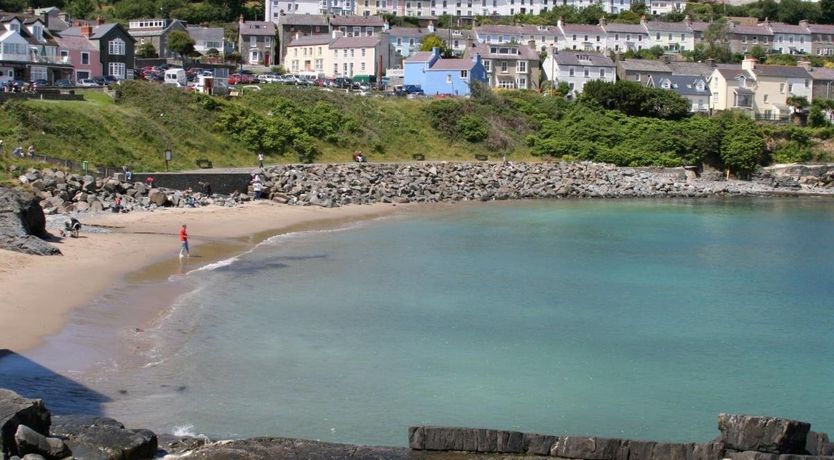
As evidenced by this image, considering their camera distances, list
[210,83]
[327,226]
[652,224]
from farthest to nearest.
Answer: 1. [210,83]
2. [652,224]
3. [327,226]

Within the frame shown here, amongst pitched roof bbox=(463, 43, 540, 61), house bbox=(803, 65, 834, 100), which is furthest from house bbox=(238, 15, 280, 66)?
house bbox=(803, 65, 834, 100)

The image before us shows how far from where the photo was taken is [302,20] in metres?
99.4

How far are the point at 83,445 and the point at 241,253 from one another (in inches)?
812

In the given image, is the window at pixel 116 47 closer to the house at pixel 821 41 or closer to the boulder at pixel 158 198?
the boulder at pixel 158 198

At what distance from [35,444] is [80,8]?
96955 mm

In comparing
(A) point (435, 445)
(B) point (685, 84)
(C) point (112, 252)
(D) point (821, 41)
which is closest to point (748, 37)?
(D) point (821, 41)

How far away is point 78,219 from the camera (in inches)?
1490

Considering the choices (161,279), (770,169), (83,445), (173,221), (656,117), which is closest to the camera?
(83,445)

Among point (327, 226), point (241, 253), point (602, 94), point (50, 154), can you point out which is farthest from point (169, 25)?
point (241, 253)

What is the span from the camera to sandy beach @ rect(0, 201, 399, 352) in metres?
Answer: 24.1

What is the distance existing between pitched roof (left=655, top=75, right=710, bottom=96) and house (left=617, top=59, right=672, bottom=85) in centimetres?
92

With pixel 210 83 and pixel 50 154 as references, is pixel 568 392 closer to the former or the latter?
pixel 50 154

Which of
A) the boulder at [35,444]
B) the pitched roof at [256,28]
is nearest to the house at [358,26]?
the pitched roof at [256,28]

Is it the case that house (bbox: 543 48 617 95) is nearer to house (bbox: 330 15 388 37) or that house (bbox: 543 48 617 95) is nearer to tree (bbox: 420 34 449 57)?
tree (bbox: 420 34 449 57)
